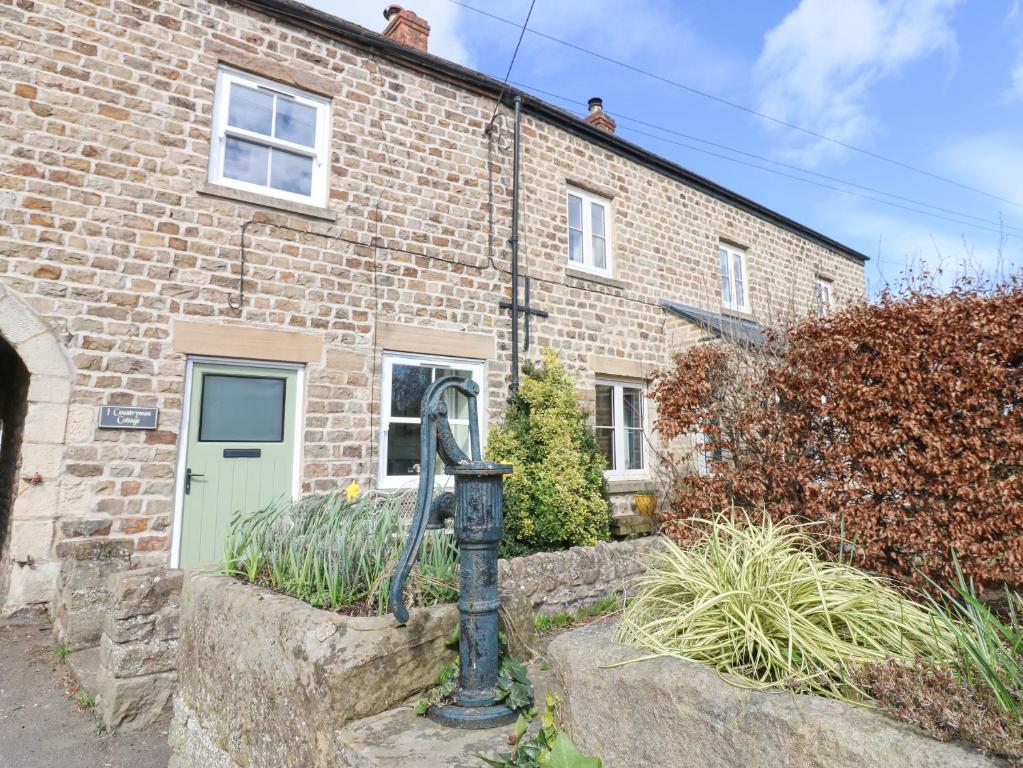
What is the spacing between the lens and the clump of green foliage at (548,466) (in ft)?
23.7

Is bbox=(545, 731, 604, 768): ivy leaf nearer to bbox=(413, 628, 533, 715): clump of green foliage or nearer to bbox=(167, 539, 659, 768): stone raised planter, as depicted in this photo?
bbox=(413, 628, 533, 715): clump of green foliage

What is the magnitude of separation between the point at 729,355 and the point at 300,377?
15.0 feet

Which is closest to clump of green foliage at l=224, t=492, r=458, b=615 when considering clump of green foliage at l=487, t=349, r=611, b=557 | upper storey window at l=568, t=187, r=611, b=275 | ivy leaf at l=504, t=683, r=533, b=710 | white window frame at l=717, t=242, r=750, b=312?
ivy leaf at l=504, t=683, r=533, b=710

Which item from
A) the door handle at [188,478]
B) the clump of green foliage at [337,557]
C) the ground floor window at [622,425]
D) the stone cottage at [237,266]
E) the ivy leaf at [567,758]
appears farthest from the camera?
the ground floor window at [622,425]

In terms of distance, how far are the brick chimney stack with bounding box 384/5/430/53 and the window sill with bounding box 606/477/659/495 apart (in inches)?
267

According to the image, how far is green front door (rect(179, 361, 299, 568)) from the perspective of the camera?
633cm

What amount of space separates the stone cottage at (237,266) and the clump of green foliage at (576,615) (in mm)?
2929

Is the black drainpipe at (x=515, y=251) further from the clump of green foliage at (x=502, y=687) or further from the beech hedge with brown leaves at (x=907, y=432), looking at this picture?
the clump of green foliage at (x=502, y=687)

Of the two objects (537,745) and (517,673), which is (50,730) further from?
(537,745)

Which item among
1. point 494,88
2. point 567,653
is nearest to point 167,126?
point 494,88

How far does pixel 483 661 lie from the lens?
105 inches

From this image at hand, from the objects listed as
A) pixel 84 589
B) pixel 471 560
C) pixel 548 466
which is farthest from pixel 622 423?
pixel 471 560

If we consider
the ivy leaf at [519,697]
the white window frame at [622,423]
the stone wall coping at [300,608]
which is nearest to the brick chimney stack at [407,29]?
the white window frame at [622,423]

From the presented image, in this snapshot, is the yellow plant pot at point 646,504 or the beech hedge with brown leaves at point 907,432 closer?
the beech hedge with brown leaves at point 907,432
